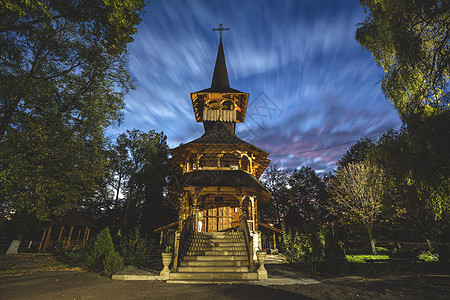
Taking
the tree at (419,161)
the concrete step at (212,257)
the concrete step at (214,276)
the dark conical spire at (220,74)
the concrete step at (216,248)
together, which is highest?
the dark conical spire at (220,74)

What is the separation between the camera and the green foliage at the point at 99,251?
1030 centimetres

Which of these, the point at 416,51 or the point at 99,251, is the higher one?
the point at 416,51

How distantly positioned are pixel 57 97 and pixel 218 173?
988 cm

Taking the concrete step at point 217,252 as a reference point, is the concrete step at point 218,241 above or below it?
above

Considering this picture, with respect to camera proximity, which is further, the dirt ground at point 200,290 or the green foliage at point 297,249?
the green foliage at point 297,249

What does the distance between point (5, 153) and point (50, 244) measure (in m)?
20.1

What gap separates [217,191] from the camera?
14234 mm

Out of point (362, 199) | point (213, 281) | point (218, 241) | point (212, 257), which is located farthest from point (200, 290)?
point (362, 199)

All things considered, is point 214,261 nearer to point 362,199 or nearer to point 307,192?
point 362,199

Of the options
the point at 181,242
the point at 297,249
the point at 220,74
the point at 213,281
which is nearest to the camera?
the point at 213,281

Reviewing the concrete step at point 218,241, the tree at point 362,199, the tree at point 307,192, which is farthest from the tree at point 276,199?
the concrete step at point 218,241

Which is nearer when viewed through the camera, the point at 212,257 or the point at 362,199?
the point at 212,257

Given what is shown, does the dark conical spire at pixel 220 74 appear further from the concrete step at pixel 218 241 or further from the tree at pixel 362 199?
the tree at pixel 362 199

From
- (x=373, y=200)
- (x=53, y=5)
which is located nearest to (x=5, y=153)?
(x=53, y=5)
